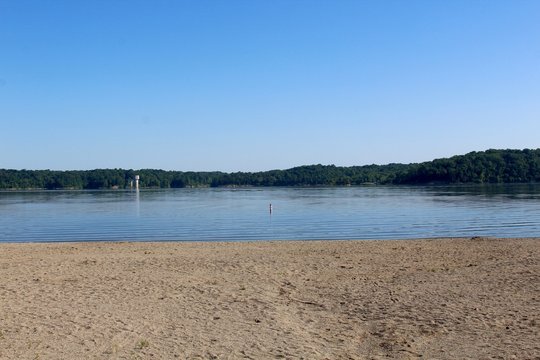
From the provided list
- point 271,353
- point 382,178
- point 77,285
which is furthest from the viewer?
point 382,178

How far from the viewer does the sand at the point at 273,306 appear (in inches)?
333

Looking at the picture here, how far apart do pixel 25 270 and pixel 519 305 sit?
13828mm

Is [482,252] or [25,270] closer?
[25,270]

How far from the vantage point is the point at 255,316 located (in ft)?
34.5

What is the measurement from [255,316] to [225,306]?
110 centimetres

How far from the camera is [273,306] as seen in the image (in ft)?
37.4

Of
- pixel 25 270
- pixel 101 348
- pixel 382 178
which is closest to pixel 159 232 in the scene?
pixel 25 270

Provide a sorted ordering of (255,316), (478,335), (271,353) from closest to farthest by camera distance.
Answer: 1. (271,353)
2. (478,335)
3. (255,316)

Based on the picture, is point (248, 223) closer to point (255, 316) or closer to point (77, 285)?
point (77, 285)

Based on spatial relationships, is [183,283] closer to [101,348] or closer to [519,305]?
[101,348]

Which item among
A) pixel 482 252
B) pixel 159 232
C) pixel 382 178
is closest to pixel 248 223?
pixel 159 232

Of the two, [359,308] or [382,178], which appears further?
[382,178]

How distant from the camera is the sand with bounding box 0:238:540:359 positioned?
845cm

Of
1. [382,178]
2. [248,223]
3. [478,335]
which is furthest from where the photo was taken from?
[382,178]
